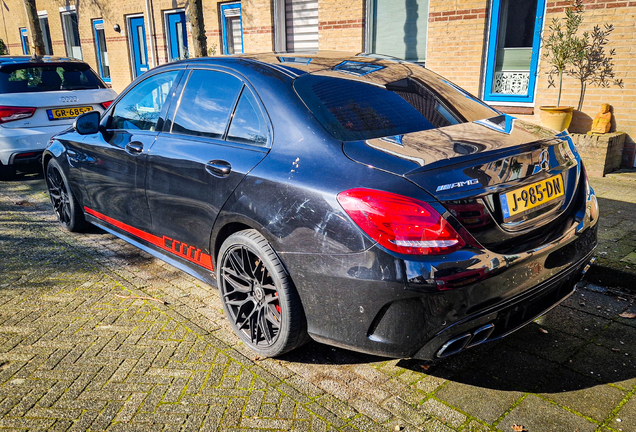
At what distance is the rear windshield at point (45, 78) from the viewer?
23.6 feet

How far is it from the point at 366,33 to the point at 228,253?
8.20 meters

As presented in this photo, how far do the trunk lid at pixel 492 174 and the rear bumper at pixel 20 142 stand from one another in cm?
609

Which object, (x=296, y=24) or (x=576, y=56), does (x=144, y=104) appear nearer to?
(x=576, y=56)

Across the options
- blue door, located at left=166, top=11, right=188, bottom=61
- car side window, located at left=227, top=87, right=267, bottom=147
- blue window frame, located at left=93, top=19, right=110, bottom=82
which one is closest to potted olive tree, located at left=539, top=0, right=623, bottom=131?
car side window, located at left=227, top=87, right=267, bottom=147

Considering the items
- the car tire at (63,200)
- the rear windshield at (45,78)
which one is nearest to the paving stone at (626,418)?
the car tire at (63,200)

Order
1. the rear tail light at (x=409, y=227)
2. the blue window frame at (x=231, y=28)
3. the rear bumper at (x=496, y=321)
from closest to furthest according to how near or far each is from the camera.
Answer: the rear tail light at (x=409, y=227) < the rear bumper at (x=496, y=321) < the blue window frame at (x=231, y=28)

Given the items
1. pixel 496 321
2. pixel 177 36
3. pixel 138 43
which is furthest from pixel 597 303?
pixel 138 43

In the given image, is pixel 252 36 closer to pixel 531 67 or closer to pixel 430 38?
pixel 430 38

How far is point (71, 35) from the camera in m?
19.7

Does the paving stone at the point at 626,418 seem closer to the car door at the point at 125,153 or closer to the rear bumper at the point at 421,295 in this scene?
the rear bumper at the point at 421,295

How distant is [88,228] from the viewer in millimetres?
5418

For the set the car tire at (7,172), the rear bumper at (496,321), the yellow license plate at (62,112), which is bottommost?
the car tire at (7,172)

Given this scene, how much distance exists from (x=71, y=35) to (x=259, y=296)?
2045 cm

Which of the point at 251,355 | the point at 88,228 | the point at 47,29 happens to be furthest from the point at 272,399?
the point at 47,29
